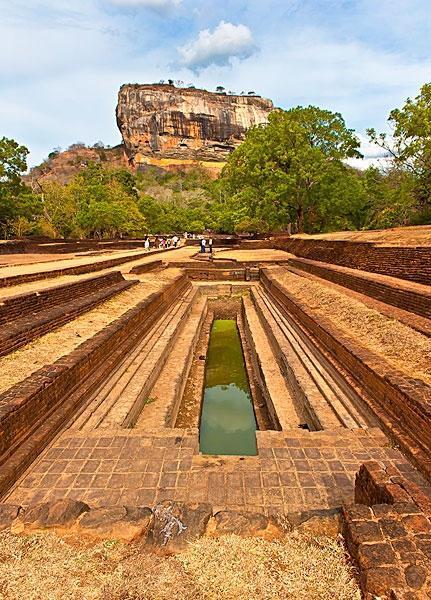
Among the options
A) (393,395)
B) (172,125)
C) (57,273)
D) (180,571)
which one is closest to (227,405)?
(393,395)

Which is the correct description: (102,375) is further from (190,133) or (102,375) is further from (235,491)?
(190,133)

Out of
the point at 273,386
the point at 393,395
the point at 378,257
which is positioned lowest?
the point at 273,386

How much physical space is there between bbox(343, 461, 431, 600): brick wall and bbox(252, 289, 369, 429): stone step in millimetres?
1782

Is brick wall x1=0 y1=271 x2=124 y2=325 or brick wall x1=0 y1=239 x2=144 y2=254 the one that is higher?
brick wall x1=0 y1=239 x2=144 y2=254

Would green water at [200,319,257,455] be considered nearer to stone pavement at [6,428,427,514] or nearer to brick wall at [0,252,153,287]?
stone pavement at [6,428,427,514]

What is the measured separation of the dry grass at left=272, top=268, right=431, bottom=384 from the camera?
14.7 ft

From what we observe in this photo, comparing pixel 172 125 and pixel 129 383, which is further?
pixel 172 125

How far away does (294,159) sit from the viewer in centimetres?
2228

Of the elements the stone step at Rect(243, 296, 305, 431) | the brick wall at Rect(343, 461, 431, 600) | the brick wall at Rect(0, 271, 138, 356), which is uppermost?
the brick wall at Rect(0, 271, 138, 356)

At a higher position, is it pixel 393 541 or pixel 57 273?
pixel 57 273

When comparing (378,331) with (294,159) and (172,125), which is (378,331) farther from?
(172,125)

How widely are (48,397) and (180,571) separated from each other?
264 centimetres

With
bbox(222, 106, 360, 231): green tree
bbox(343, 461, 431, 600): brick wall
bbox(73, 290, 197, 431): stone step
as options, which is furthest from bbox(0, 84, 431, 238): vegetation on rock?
bbox(343, 461, 431, 600): brick wall

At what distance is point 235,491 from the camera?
3.07 metres
